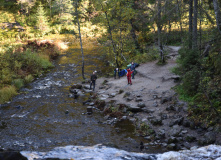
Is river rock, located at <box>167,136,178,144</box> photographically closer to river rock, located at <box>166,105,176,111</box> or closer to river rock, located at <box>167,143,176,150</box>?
river rock, located at <box>167,143,176,150</box>

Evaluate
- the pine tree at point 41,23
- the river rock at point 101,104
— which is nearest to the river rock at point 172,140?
the river rock at point 101,104

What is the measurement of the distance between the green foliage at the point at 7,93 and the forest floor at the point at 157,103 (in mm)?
6973

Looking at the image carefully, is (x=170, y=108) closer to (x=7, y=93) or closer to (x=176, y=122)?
(x=176, y=122)

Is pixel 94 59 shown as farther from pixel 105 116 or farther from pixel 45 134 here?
pixel 45 134

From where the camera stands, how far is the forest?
11.5 metres

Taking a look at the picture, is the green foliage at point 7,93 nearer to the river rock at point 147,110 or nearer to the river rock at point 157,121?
the river rock at point 147,110

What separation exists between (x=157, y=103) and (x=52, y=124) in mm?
6601

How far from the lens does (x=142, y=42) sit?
101ft

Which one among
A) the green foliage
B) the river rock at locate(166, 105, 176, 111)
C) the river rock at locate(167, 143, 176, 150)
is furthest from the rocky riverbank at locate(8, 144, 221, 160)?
the green foliage

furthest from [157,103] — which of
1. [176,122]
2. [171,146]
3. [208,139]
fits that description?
[208,139]

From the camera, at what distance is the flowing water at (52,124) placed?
33.0ft

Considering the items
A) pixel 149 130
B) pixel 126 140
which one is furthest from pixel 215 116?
pixel 126 140

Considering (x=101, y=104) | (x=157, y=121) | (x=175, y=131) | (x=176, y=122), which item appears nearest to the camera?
(x=175, y=131)

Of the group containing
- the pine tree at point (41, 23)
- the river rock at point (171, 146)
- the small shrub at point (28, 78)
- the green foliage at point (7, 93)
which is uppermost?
the pine tree at point (41, 23)
